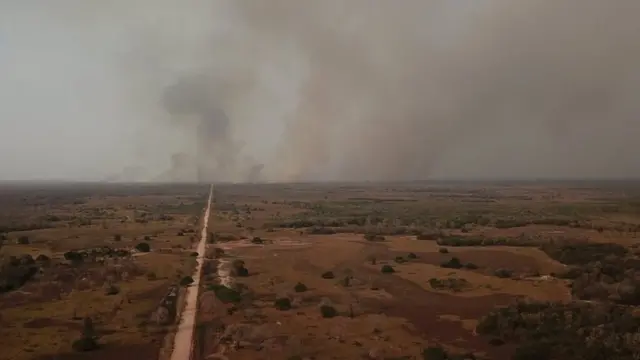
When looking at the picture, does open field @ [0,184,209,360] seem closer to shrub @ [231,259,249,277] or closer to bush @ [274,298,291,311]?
shrub @ [231,259,249,277]

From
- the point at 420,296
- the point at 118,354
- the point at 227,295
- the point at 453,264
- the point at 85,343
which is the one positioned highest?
the point at 227,295

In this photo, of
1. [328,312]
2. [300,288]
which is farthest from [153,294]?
[328,312]

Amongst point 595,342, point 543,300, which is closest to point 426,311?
point 543,300

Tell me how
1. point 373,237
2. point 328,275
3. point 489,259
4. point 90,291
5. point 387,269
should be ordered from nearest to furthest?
point 90,291, point 328,275, point 387,269, point 489,259, point 373,237

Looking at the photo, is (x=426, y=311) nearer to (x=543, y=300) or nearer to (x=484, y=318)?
(x=484, y=318)

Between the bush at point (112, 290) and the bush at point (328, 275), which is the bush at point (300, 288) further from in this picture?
the bush at point (112, 290)

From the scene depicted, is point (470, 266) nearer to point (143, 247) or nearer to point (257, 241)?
point (257, 241)

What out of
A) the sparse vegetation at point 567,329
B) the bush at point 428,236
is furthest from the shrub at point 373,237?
the sparse vegetation at point 567,329

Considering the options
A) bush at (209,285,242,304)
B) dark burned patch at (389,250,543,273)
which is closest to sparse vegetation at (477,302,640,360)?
bush at (209,285,242,304)
